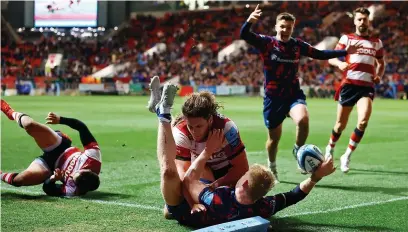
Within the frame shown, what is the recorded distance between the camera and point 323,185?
8.39m

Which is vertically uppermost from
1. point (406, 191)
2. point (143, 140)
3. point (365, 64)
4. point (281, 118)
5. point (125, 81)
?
point (365, 64)

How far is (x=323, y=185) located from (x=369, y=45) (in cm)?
304

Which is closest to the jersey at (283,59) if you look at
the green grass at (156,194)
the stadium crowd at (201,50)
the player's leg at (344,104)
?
the green grass at (156,194)

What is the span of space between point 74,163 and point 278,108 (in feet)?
9.60

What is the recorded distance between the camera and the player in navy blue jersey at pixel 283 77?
8.91 meters

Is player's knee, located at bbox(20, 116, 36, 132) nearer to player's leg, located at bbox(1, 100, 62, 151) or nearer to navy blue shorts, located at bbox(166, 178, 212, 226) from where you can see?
player's leg, located at bbox(1, 100, 62, 151)

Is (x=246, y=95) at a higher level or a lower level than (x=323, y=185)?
lower

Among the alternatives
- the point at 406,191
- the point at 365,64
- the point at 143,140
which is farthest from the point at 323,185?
the point at 143,140

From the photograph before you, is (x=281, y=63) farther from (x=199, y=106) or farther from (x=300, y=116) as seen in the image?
(x=199, y=106)

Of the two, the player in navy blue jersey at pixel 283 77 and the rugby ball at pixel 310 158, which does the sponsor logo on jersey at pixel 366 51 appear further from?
the rugby ball at pixel 310 158

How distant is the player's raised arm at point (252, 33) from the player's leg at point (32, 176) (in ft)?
9.46

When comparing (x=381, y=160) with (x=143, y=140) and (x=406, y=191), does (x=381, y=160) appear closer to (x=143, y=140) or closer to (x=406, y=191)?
(x=406, y=191)

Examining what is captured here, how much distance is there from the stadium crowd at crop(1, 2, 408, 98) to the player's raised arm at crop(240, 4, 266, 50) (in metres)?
29.6

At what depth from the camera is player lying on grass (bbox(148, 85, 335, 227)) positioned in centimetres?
548
